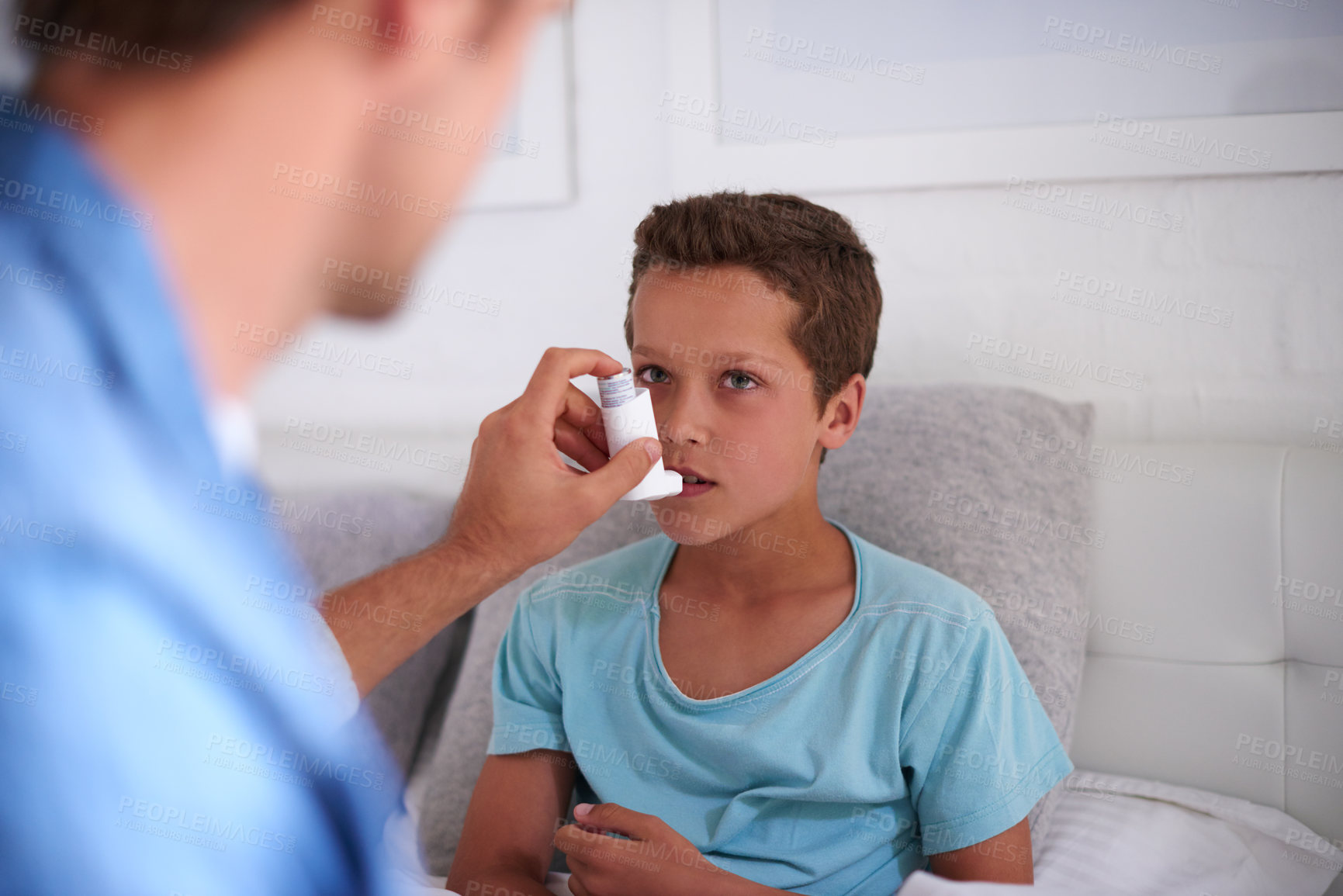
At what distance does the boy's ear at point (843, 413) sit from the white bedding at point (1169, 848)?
1.82 feet

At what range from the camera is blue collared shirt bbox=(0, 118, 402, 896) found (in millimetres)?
328

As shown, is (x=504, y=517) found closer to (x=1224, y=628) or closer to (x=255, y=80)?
(x=255, y=80)

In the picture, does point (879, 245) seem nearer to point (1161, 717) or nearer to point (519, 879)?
point (1161, 717)

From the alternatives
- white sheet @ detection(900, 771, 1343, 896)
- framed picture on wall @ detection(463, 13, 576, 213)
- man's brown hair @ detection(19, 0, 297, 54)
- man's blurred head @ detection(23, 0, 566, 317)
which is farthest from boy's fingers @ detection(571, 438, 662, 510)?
framed picture on wall @ detection(463, 13, 576, 213)

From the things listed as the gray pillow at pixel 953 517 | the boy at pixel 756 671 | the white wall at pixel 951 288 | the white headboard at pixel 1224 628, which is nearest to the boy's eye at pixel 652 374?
the boy at pixel 756 671

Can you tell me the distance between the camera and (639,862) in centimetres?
96

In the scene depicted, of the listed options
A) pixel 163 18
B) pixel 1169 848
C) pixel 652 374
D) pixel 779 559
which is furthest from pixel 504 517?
pixel 1169 848

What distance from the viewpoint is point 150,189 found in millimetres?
355

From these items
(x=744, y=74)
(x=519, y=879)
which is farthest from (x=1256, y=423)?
(x=519, y=879)

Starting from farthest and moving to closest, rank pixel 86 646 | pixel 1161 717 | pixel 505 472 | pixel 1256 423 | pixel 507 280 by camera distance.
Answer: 1. pixel 507 280
2. pixel 1256 423
3. pixel 1161 717
4. pixel 505 472
5. pixel 86 646

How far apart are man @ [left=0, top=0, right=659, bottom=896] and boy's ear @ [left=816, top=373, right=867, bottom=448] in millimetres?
819

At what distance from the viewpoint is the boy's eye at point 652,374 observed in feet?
3.58

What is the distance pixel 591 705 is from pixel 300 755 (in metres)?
0.81

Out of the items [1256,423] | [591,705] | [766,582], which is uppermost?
[1256,423]
